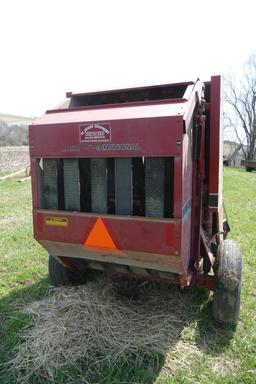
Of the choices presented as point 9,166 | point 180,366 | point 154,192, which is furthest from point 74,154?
point 9,166

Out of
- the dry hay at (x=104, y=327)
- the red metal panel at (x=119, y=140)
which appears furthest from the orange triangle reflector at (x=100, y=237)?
the dry hay at (x=104, y=327)

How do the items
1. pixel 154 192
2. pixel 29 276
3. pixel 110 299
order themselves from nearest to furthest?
1. pixel 154 192
2. pixel 110 299
3. pixel 29 276

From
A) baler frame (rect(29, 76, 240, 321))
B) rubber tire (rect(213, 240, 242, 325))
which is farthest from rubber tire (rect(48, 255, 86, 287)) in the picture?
rubber tire (rect(213, 240, 242, 325))

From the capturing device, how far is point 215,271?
3.58m

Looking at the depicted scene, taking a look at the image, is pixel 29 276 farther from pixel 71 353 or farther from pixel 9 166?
pixel 9 166

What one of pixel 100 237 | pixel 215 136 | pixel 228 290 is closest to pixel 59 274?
pixel 100 237

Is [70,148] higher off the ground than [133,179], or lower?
higher

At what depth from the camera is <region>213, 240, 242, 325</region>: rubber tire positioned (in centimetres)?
339

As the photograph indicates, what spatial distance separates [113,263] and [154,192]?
0.88 metres

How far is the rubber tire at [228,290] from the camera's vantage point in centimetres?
339

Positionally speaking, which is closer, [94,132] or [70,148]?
[94,132]

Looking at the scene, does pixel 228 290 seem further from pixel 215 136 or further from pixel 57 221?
pixel 57 221

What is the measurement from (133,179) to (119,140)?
0.37m

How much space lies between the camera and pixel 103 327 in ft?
10.9
